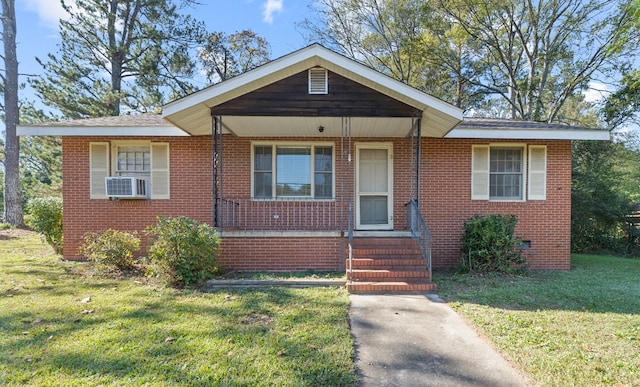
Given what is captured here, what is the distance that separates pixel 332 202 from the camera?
7.83 metres

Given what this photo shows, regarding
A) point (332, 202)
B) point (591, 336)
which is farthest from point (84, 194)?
point (591, 336)

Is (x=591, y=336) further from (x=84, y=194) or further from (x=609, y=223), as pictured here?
(x=609, y=223)

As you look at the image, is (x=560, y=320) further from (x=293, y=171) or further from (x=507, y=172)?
(x=293, y=171)

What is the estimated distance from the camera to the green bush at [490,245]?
21.6ft

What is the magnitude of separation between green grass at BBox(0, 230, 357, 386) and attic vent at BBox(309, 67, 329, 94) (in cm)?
366

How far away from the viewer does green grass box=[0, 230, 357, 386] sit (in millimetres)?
2799

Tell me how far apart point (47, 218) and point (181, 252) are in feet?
15.8

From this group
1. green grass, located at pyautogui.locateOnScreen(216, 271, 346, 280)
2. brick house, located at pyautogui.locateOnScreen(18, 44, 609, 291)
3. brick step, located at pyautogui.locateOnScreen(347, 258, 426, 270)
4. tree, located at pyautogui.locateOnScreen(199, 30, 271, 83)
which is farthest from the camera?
tree, located at pyautogui.locateOnScreen(199, 30, 271, 83)

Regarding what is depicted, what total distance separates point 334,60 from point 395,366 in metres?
5.04

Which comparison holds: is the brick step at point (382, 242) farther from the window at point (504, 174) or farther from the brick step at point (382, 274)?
the window at point (504, 174)

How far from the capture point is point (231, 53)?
59.9ft

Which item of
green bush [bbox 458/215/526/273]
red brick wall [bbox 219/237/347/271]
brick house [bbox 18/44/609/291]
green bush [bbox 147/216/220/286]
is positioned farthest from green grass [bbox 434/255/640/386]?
green bush [bbox 147/216/220/286]

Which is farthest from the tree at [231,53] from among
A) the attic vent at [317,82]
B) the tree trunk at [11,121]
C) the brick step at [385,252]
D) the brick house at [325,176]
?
the brick step at [385,252]

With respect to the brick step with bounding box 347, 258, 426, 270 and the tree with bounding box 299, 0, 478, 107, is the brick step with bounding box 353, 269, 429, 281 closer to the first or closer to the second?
the brick step with bounding box 347, 258, 426, 270
